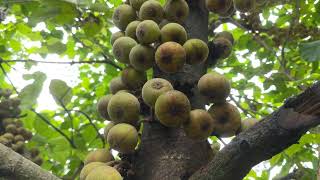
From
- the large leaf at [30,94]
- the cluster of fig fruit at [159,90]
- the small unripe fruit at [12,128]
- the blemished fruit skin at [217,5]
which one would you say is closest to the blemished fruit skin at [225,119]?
the cluster of fig fruit at [159,90]

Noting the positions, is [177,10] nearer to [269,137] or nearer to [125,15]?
[125,15]

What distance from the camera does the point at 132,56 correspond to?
2.00 meters

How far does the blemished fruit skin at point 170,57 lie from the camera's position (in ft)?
6.08

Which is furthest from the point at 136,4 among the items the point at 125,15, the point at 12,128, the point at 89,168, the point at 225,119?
the point at 12,128

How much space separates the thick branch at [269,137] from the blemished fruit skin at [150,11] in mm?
921

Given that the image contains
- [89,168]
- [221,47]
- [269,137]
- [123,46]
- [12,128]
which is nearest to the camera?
[269,137]

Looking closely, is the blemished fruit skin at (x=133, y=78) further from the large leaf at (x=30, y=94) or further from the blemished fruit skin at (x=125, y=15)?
the large leaf at (x=30, y=94)

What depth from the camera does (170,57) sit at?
1846mm

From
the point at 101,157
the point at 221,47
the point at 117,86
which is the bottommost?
the point at 101,157

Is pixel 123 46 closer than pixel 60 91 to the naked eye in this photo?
Yes

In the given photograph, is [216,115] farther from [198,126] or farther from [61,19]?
[61,19]

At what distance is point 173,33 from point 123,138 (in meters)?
0.56

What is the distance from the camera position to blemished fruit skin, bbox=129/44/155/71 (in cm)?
197

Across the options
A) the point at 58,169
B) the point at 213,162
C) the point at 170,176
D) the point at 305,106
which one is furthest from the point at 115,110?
the point at 58,169
